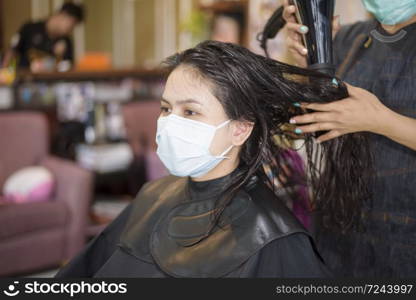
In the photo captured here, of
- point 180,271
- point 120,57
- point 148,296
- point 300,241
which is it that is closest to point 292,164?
point 300,241

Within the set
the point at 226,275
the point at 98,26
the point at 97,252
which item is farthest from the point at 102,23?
the point at 226,275

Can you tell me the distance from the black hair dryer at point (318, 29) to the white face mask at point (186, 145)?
0.27 meters

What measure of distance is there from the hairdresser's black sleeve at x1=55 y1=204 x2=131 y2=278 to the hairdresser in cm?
66

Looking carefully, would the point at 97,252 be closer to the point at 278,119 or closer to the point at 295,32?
the point at 278,119

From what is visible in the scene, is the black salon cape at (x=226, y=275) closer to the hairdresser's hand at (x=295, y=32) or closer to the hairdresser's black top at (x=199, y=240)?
the hairdresser's black top at (x=199, y=240)

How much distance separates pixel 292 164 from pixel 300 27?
0.49 m

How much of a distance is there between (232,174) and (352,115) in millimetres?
388

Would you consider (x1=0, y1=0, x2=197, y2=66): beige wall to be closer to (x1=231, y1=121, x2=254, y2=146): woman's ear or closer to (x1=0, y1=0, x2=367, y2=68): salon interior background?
(x1=0, y1=0, x2=367, y2=68): salon interior background

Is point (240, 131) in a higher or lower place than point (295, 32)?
lower

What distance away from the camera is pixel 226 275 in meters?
1.19

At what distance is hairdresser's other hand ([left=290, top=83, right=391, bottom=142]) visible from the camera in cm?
112

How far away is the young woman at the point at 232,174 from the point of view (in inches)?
47.5

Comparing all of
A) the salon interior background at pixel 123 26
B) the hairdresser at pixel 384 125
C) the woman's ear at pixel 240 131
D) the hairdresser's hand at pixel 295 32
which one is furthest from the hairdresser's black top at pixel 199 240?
the salon interior background at pixel 123 26

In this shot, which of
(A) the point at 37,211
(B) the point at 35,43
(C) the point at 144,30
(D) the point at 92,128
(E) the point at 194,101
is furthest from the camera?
(C) the point at 144,30
